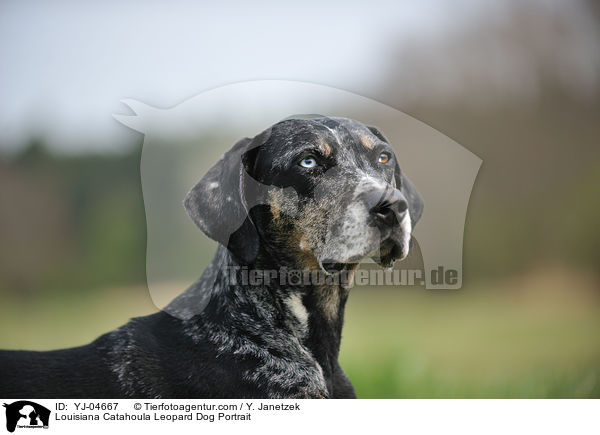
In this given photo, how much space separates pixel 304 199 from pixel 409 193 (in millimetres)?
979

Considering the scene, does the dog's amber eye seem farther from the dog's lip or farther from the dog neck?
the dog neck

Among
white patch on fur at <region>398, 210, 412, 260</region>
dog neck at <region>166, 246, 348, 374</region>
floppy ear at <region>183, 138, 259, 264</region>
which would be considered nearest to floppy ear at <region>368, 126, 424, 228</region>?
white patch on fur at <region>398, 210, 412, 260</region>

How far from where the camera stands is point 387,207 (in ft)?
10.7

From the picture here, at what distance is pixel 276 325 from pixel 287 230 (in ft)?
2.08

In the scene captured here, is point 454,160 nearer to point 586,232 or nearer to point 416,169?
point 416,169

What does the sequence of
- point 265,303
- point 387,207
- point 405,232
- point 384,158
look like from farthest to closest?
point 384,158 → point 265,303 → point 405,232 → point 387,207

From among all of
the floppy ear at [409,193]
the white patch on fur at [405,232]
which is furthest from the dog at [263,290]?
the floppy ear at [409,193]

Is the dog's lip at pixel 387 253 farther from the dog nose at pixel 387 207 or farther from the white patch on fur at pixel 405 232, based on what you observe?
the dog nose at pixel 387 207
